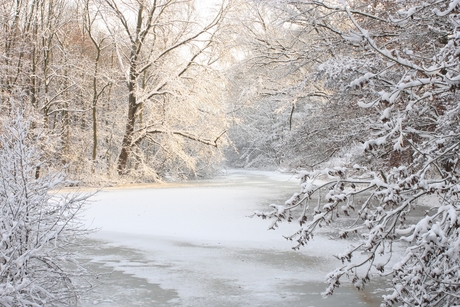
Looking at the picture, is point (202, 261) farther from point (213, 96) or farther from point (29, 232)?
point (213, 96)

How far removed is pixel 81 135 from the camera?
2697cm

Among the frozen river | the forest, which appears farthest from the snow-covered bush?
the frozen river

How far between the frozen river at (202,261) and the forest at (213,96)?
0.79 m

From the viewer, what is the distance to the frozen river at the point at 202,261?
646 centimetres

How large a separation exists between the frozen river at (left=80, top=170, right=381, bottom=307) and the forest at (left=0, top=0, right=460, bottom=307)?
0.79 m

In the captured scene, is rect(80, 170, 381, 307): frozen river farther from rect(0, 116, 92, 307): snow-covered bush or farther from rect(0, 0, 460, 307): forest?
rect(0, 116, 92, 307): snow-covered bush

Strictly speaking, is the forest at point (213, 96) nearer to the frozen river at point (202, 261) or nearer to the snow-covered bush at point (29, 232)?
the snow-covered bush at point (29, 232)

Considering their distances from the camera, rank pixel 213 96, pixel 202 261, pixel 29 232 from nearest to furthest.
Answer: pixel 29 232, pixel 202 261, pixel 213 96

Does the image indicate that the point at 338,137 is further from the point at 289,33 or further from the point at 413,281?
the point at 413,281

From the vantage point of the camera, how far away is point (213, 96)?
25.7 meters

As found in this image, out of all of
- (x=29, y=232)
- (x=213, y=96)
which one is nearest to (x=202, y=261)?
(x=29, y=232)

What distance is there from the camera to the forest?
465 centimetres

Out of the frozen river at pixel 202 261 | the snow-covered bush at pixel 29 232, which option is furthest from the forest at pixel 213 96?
the frozen river at pixel 202 261

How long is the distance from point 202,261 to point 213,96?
17.6 m
